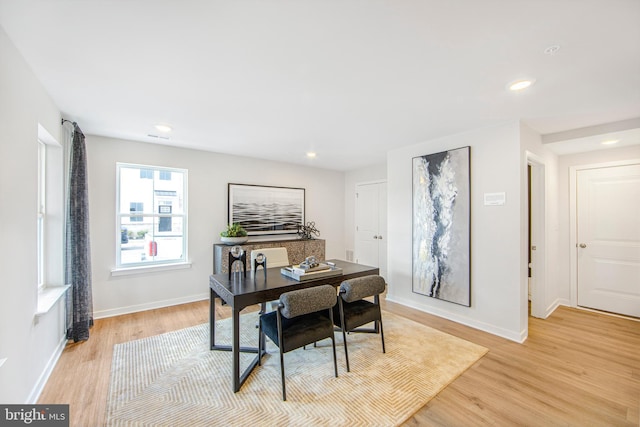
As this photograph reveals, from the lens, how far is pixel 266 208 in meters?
4.87

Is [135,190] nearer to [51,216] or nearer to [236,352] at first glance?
[51,216]

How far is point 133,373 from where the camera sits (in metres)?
2.25

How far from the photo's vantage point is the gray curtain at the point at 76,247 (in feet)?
9.18

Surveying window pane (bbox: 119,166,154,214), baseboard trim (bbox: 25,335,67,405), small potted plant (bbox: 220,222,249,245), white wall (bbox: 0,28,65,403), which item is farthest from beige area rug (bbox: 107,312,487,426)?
window pane (bbox: 119,166,154,214)

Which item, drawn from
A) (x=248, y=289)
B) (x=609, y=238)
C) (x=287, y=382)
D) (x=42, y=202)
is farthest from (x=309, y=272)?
(x=609, y=238)

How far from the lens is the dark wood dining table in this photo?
6.64 feet

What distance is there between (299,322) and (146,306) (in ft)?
9.11

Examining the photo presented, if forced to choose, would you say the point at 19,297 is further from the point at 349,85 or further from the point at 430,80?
the point at 430,80

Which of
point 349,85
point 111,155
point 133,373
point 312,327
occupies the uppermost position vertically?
point 349,85

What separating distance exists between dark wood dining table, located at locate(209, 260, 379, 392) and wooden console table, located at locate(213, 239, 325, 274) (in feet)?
4.36

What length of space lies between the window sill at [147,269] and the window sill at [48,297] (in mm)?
819

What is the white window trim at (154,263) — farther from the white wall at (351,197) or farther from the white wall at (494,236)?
the white wall at (494,236)

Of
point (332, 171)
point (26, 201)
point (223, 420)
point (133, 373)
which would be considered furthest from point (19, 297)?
point (332, 171)

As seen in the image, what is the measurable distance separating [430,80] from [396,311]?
2888mm
